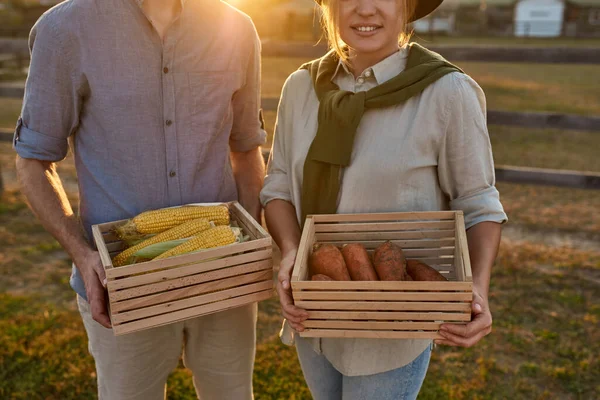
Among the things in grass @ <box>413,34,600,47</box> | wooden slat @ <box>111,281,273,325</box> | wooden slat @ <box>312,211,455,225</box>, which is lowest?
grass @ <box>413,34,600,47</box>

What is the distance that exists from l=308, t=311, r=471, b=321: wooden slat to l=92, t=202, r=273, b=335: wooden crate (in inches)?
10.1

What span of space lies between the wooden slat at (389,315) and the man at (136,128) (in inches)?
26.9

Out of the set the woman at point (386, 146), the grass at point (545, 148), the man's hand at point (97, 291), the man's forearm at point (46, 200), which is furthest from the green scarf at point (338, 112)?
the grass at point (545, 148)

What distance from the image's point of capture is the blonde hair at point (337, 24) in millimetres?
1819

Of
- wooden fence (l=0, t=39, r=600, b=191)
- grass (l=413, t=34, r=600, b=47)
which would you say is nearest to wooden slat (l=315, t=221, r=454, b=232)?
wooden fence (l=0, t=39, r=600, b=191)

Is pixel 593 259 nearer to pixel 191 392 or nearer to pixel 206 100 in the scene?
pixel 191 392

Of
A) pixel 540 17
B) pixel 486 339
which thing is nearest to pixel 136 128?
pixel 486 339

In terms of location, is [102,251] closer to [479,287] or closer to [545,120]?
[479,287]

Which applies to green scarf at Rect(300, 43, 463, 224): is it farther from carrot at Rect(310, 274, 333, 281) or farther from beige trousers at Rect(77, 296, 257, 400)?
beige trousers at Rect(77, 296, 257, 400)

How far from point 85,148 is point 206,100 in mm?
451

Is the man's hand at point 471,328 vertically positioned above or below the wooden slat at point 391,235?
below

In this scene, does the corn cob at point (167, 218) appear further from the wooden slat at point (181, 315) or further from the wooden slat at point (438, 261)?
the wooden slat at point (438, 261)

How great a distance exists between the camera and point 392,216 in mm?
1768

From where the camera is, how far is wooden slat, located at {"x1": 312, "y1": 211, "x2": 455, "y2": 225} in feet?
5.74
